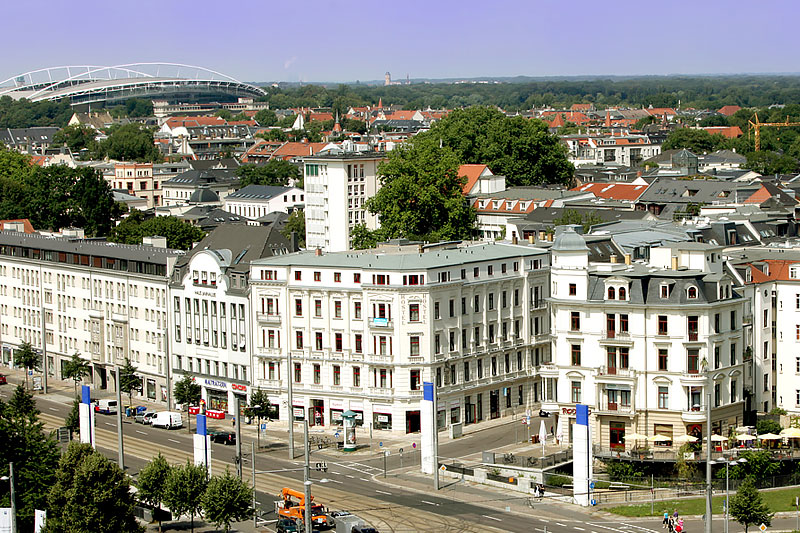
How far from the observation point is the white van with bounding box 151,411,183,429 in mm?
113562

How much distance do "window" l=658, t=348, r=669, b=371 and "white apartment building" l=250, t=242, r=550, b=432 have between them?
1883 centimetres

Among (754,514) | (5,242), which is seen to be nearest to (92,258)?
(5,242)

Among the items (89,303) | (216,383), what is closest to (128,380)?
(216,383)

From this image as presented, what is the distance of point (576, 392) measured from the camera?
9769cm

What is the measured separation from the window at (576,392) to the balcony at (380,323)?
1601cm

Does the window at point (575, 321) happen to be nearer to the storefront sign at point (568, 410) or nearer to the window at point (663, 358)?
the storefront sign at point (568, 410)

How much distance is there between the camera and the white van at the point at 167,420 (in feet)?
373

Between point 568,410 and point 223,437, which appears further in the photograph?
point 223,437

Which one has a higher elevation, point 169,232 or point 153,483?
point 169,232

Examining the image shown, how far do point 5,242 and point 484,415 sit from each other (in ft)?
196

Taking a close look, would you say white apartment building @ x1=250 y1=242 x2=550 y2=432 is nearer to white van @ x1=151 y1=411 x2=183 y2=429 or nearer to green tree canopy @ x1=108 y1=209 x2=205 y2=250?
white van @ x1=151 y1=411 x2=183 y2=429

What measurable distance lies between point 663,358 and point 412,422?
2189 centimetres

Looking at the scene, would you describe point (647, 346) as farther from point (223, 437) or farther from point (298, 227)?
point (298, 227)

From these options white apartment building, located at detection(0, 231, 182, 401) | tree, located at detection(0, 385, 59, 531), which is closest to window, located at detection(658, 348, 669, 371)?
tree, located at detection(0, 385, 59, 531)
